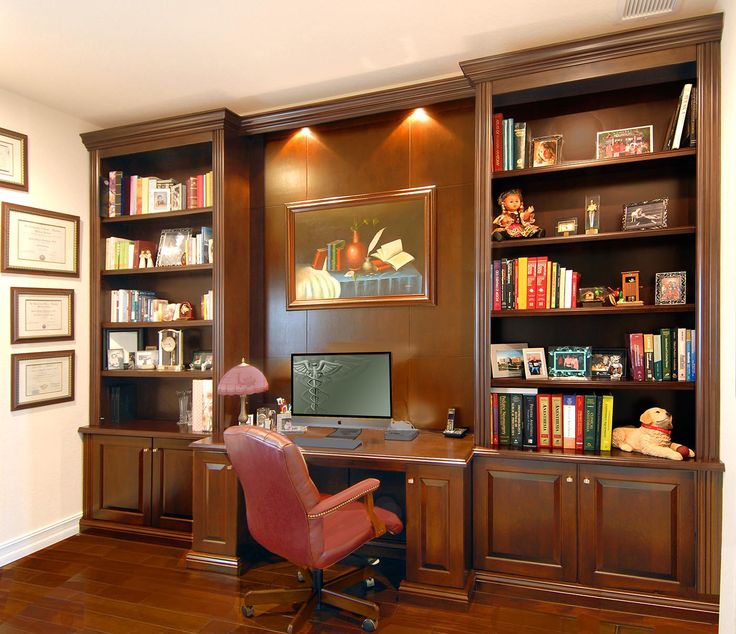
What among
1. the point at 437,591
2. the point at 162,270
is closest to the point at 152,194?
the point at 162,270

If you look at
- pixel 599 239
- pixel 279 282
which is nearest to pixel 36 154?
pixel 279 282

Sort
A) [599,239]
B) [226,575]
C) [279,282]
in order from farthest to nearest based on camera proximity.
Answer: [279,282]
[226,575]
[599,239]

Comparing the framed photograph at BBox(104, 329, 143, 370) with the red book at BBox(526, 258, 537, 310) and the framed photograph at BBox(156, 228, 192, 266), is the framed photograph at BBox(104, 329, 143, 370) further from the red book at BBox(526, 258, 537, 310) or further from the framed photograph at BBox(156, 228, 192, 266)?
the red book at BBox(526, 258, 537, 310)

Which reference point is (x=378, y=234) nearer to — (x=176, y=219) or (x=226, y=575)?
(x=176, y=219)

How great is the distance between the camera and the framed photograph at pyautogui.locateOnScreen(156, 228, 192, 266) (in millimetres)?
3691

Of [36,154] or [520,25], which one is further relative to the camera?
[36,154]

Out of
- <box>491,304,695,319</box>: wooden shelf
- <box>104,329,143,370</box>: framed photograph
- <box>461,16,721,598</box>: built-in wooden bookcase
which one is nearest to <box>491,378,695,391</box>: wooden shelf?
<box>461,16,721,598</box>: built-in wooden bookcase

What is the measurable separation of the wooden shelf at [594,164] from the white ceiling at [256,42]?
2.15 ft

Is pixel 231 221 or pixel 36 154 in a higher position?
pixel 36 154

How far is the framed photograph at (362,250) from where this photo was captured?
3.28 meters

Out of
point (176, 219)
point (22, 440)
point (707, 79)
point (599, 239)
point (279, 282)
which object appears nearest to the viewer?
point (707, 79)

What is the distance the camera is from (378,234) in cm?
338

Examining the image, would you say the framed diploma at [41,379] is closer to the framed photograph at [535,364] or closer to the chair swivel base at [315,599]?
the chair swivel base at [315,599]

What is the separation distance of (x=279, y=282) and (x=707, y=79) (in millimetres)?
2708
